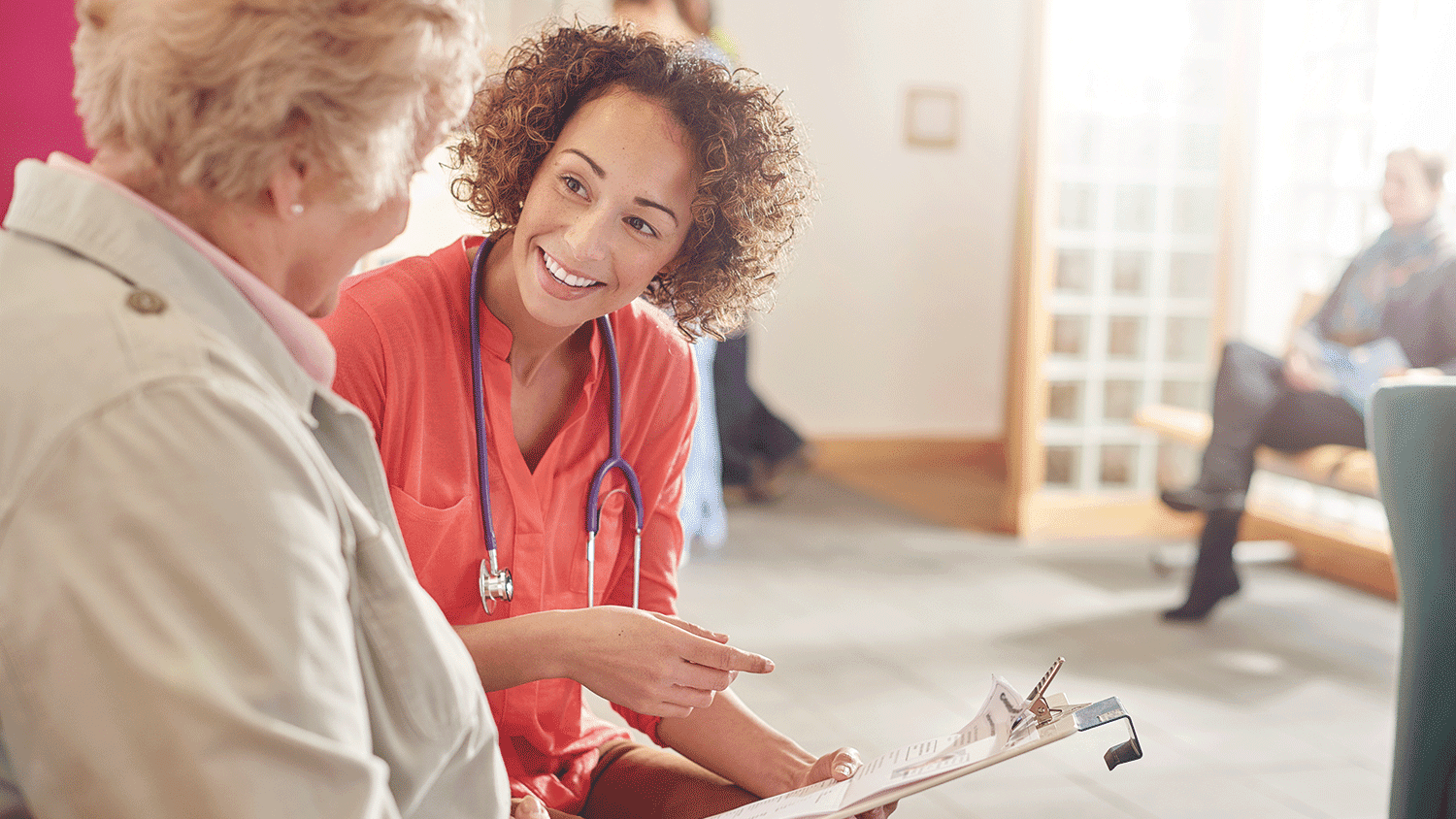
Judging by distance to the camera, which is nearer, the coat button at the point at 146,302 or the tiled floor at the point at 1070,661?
the coat button at the point at 146,302

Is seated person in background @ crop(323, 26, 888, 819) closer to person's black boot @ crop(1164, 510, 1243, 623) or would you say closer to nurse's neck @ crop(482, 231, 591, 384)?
nurse's neck @ crop(482, 231, 591, 384)

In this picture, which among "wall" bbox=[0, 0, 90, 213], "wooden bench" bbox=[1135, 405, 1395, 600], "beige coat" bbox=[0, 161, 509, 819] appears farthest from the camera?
"wooden bench" bbox=[1135, 405, 1395, 600]

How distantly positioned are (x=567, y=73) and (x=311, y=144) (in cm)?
60

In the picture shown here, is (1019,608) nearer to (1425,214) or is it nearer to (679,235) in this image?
(1425,214)

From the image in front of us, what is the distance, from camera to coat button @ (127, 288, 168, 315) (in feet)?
1.91

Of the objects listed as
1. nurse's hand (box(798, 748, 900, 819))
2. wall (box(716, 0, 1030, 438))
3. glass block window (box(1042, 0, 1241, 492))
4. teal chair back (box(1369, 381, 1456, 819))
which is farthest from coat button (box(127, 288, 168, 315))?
wall (box(716, 0, 1030, 438))

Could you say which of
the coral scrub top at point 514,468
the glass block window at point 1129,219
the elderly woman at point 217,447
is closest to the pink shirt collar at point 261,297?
the elderly woman at point 217,447

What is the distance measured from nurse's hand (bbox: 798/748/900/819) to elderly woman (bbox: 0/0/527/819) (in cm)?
36

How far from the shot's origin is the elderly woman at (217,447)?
0.53 metres

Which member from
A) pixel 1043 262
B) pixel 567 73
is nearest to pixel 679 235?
pixel 567 73

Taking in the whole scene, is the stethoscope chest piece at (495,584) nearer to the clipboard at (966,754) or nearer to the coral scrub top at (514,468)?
the coral scrub top at (514,468)

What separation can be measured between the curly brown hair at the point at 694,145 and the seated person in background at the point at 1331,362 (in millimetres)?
2397

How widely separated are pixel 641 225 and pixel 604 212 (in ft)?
0.15

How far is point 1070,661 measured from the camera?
2.89 meters
